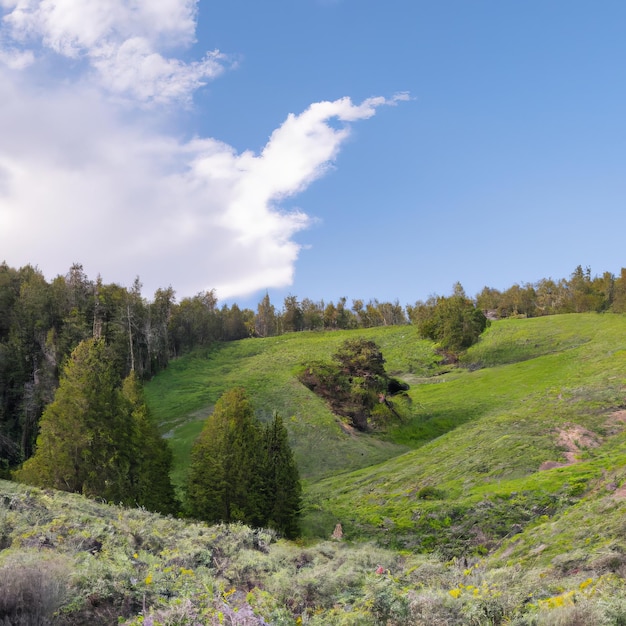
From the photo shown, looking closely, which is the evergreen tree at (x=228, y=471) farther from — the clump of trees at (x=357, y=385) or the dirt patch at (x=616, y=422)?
the clump of trees at (x=357, y=385)

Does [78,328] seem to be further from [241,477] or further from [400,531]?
[400,531]

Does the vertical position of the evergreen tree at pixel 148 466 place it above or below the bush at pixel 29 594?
below

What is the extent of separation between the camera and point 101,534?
11.3m

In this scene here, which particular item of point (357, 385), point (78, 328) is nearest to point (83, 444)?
point (357, 385)

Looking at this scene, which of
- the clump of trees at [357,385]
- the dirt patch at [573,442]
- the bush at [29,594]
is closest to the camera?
the bush at [29,594]

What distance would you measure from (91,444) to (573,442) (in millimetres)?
27803

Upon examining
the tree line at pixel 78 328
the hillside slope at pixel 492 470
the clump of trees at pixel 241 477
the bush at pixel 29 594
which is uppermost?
the tree line at pixel 78 328

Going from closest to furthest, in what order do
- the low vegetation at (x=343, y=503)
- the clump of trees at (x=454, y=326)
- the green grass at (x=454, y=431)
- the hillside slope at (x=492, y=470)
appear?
1. the low vegetation at (x=343, y=503)
2. the hillside slope at (x=492, y=470)
3. the green grass at (x=454, y=431)
4. the clump of trees at (x=454, y=326)

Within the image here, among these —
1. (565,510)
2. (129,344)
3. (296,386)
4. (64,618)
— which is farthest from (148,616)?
(129,344)

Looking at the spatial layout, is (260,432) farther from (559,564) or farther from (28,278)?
(28,278)

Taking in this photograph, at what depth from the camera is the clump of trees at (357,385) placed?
51263 millimetres

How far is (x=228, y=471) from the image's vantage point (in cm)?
2553

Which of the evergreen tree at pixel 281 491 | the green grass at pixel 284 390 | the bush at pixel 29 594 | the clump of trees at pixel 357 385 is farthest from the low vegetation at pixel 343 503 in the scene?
the green grass at pixel 284 390

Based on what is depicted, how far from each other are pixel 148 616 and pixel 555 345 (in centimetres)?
7905
